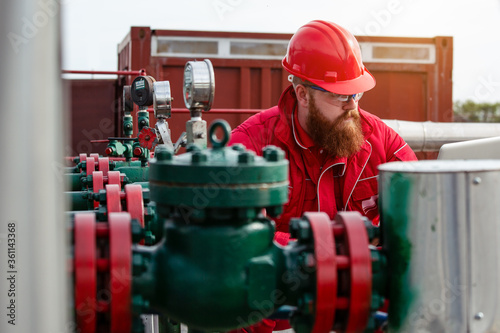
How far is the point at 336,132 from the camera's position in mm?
2107

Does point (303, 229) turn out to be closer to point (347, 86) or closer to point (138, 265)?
point (138, 265)

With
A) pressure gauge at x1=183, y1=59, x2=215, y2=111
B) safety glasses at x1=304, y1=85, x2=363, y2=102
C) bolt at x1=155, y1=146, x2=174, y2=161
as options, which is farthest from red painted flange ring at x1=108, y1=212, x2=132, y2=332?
safety glasses at x1=304, y1=85, x2=363, y2=102

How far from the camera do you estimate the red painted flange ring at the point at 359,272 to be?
1.05 meters

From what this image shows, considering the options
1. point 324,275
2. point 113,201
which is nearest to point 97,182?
point 113,201

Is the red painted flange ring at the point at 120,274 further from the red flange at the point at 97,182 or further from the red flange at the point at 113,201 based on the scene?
the red flange at the point at 97,182

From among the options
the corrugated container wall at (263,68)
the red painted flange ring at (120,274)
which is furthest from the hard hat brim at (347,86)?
the corrugated container wall at (263,68)

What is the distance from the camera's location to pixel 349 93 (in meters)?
2.05

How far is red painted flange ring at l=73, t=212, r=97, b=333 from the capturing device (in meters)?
0.99

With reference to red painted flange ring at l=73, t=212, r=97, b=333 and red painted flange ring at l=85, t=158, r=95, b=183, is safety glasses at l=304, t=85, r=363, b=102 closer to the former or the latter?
red painted flange ring at l=73, t=212, r=97, b=333

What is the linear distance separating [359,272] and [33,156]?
624mm

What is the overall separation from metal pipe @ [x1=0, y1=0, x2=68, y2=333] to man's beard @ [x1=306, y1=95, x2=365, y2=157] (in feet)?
4.73

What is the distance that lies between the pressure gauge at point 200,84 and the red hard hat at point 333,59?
2.44 ft

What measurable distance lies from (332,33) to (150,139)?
5.65 feet

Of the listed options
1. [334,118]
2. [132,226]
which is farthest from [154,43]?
[132,226]
